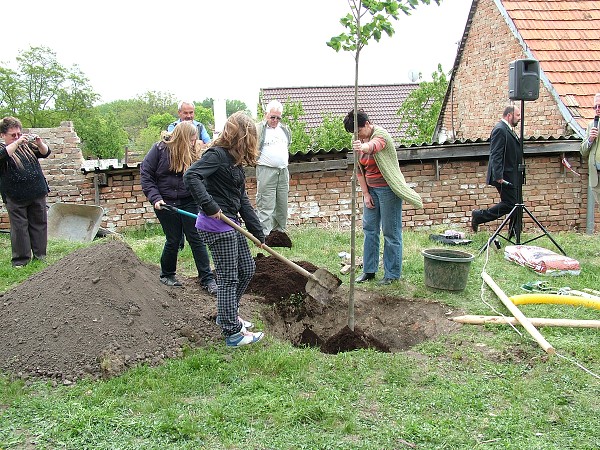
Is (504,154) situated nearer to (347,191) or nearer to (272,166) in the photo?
(347,191)

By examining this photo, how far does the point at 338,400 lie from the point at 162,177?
3.10 m

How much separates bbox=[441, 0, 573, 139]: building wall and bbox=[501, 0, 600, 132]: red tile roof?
29 cm

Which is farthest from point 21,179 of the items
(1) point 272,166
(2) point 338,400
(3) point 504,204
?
(3) point 504,204

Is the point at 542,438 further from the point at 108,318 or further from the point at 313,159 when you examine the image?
the point at 313,159

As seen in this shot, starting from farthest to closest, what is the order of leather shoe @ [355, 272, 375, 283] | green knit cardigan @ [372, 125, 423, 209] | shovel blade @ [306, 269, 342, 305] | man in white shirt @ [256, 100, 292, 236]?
man in white shirt @ [256, 100, 292, 236]
leather shoe @ [355, 272, 375, 283]
green knit cardigan @ [372, 125, 423, 209]
shovel blade @ [306, 269, 342, 305]

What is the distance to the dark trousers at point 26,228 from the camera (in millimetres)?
6836

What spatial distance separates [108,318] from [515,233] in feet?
19.4

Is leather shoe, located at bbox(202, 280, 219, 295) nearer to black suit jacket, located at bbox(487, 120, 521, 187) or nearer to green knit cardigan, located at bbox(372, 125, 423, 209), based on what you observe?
green knit cardigan, located at bbox(372, 125, 423, 209)

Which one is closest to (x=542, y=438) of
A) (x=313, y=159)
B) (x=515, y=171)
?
(x=515, y=171)

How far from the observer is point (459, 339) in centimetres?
463

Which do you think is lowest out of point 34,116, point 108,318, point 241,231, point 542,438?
point 542,438

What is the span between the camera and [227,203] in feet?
14.1

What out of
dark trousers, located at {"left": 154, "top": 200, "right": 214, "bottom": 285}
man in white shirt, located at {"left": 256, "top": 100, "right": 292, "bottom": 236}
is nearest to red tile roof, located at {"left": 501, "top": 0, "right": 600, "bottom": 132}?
man in white shirt, located at {"left": 256, "top": 100, "right": 292, "bottom": 236}

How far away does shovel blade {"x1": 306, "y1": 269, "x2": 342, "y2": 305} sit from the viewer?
514 cm
